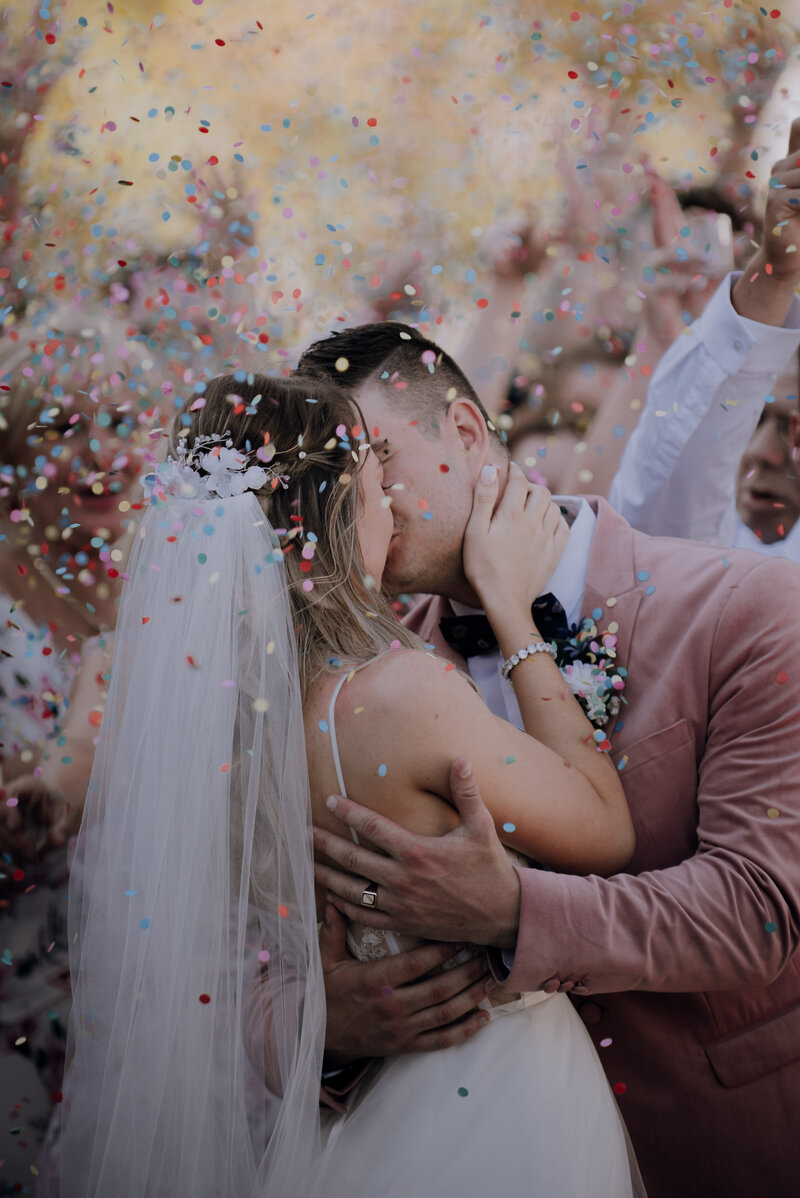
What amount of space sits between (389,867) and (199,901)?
1.22 feet

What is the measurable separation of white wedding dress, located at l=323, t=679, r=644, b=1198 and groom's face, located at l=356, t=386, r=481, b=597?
61 centimetres

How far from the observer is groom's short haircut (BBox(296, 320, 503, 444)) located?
237 cm

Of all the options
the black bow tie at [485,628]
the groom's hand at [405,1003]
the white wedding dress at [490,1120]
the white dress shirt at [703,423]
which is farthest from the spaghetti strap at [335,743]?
the white dress shirt at [703,423]

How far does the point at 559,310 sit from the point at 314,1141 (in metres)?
3.16

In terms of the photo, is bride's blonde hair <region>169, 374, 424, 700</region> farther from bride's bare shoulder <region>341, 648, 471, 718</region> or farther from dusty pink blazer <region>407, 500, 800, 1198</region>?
dusty pink blazer <region>407, 500, 800, 1198</region>

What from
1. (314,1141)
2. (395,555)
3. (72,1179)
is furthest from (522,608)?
(72,1179)

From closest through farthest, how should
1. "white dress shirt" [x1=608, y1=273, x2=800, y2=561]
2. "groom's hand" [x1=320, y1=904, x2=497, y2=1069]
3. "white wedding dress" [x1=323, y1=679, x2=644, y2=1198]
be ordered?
"white wedding dress" [x1=323, y1=679, x2=644, y2=1198] → "groom's hand" [x1=320, y1=904, x2=497, y2=1069] → "white dress shirt" [x1=608, y1=273, x2=800, y2=561]

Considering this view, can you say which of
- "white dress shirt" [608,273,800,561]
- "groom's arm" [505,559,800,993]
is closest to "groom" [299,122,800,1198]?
"groom's arm" [505,559,800,993]

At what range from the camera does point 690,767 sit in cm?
195

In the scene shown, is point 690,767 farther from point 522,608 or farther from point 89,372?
point 89,372

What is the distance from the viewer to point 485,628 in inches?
92.2

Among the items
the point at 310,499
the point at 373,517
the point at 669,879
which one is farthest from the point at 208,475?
the point at 669,879

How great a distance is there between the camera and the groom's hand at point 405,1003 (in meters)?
1.74

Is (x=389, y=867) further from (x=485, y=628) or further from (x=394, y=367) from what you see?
(x=394, y=367)
